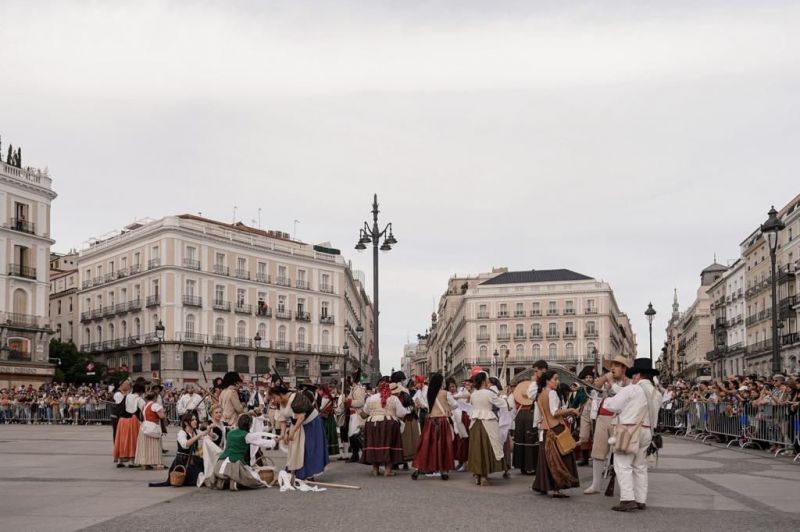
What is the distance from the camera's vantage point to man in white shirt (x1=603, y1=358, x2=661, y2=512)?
980 cm

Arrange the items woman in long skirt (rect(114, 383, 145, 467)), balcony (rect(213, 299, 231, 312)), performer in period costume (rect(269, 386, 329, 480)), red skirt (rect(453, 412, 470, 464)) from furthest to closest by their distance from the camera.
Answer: balcony (rect(213, 299, 231, 312)) < woman in long skirt (rect(114, 383, 145, 467)) < red skirt (rect(453, 412, 470, 464)) < performer in period costume (rect(269, 386, 329, 480))

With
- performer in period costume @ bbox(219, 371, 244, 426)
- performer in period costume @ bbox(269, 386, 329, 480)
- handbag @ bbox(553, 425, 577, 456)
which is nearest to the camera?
handbag @ bbox(553, 425, 577, 456)

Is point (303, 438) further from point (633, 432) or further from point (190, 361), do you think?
point (190, 361)

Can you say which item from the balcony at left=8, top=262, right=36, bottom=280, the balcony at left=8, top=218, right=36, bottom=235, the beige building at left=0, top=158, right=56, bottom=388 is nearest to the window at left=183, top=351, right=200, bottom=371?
the beige building at left=0, top=158, right=56, bottom=388

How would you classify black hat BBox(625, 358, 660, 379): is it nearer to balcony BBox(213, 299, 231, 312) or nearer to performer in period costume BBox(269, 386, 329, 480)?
performer in period costume BBox(269, 386, 329, 480)

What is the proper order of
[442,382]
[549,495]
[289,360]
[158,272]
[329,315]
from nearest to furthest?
[549,495], [442,382], [158,272], [289,360], [329,315]

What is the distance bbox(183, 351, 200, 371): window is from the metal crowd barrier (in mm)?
45336

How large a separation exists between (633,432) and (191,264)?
59.2m

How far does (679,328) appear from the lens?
5866 inches

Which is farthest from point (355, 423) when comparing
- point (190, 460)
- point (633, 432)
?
point (633, 432)

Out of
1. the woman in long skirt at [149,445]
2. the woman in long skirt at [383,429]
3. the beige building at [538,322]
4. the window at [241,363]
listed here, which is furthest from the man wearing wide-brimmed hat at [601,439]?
the beige building at [538,322]

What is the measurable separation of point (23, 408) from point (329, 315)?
41.1m

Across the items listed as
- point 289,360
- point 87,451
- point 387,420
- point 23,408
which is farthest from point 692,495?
point 289,360

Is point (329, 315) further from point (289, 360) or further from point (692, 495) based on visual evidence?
point (692, 495)
